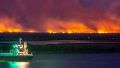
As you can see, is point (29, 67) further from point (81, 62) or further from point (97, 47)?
point (97, 47)

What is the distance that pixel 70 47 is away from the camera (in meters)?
119

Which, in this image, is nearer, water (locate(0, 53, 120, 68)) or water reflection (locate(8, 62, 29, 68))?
water reflection (locate(8, 62, 29, 68))

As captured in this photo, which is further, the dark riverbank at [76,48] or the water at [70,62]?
the dark riverbank at [76,48]

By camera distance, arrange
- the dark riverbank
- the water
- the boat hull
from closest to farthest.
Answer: the water → the boat hull → the dark riverbank

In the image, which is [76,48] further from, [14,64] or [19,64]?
[19,64]

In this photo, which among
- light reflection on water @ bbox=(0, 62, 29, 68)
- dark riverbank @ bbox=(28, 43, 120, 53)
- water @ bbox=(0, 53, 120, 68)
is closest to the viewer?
light reflection on water @ bbox=(0, 62, 29, 68)

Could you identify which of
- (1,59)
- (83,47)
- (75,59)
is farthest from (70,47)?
(1,59)

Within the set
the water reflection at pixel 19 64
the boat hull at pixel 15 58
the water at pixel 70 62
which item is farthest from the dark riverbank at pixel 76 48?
the water reflection at pixel 19 64

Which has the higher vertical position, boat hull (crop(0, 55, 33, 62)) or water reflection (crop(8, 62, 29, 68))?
boat hull (crop(0, 55, 33, 62))

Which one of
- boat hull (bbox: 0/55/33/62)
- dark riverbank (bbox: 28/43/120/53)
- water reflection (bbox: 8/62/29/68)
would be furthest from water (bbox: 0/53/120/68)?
dark riverbank (bbox: 28/43/120/53)

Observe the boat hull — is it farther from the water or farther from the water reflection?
the water reflection

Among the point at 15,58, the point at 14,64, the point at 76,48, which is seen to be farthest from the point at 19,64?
the point at 76,48

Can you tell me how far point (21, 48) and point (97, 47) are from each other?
117ft

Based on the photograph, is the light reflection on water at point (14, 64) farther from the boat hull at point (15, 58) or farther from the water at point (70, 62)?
the boat hull at point (15, 58)
